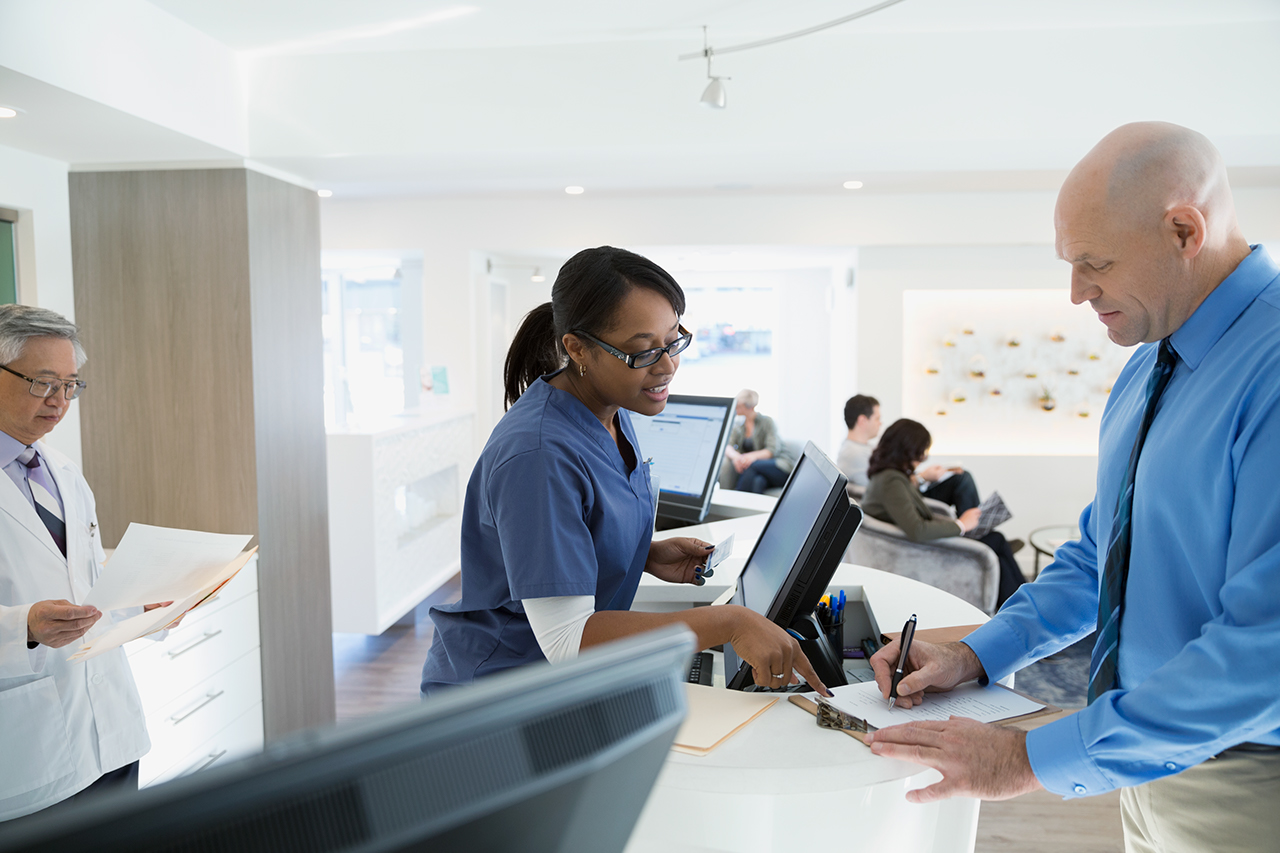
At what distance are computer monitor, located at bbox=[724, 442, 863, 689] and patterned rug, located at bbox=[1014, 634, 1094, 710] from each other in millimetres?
2852

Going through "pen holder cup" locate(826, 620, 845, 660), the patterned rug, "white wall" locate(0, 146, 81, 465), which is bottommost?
the patterned rug

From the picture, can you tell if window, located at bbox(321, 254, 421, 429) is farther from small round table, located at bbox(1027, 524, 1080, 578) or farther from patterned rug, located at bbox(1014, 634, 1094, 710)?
patterned rug, located at bbox(1014, 634, 1094, 710)

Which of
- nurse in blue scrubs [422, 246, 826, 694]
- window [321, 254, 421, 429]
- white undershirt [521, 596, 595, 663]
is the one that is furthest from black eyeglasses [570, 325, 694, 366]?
window [321, 254, 421, 429]

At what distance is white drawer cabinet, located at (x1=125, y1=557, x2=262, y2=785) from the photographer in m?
2.62

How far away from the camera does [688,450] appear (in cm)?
295

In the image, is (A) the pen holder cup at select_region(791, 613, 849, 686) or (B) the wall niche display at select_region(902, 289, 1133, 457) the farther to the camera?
(B) the wall niche display at select_region(902, 289, 1133, 457)

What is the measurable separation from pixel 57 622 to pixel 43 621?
0.10 ft

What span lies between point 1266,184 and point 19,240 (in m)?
7.24

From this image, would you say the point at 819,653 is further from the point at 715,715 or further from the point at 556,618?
the point at 556,618

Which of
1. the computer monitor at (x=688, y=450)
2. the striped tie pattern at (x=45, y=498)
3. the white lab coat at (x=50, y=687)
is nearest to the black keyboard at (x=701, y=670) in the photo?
the computer monitor at (x=688, y=450)

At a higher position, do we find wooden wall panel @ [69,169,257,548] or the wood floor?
wooden wall panel @ [69,169,257,548]

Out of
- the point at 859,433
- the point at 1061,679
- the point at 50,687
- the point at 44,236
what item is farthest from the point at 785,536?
the point at 859,433

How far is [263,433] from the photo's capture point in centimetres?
317

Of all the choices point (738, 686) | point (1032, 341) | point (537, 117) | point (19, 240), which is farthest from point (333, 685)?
point (1032, 341)
